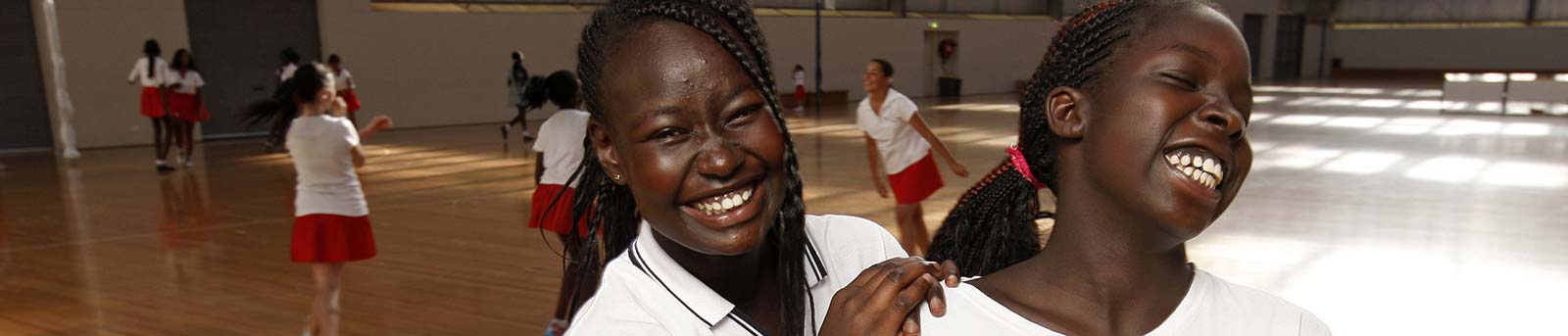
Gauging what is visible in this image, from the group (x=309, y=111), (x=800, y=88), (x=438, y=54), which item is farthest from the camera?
(x=800, y=88)

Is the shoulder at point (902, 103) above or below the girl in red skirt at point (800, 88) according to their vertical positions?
above

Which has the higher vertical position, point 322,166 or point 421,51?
point 322,166

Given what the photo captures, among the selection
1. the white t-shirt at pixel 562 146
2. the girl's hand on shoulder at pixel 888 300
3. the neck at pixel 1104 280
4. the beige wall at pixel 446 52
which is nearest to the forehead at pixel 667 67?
the girl's hand on shoulder at pixel 888 300

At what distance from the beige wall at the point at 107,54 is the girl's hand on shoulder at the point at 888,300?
14295 mm

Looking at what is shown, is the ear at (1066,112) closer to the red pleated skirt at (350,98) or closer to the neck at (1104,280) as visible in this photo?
the neck at (1104,280)

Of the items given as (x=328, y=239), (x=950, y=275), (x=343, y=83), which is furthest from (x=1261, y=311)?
(x=343, y=83)

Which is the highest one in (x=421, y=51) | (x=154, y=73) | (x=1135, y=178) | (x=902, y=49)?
(x=1135, y=178)

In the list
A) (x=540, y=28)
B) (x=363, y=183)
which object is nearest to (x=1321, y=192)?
(x=363, y=183)

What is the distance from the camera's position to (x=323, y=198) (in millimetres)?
3930

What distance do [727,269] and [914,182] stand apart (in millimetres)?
4065

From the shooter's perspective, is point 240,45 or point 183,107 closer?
point 183,107

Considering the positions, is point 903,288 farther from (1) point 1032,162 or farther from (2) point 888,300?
(1) point 1032,162

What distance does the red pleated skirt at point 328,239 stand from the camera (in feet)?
12.6

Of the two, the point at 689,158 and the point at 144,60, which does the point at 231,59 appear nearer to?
the point at 144,60
